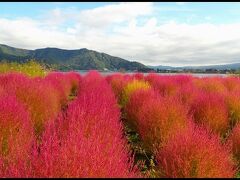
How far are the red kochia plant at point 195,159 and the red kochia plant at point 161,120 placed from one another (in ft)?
6.38

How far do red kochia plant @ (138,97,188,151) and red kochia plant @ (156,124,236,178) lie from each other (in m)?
1.95

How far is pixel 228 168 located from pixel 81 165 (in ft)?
7.11

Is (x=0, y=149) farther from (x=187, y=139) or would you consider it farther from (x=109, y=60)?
(x=109, y=60)

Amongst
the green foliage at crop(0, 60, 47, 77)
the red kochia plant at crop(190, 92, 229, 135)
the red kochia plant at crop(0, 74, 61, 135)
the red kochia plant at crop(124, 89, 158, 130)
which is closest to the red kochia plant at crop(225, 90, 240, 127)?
the red kochia plant at crop(190, 92, 229, 135)

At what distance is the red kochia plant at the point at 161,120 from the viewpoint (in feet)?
22.3

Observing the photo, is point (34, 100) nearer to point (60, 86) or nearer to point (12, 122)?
point (12, 122)

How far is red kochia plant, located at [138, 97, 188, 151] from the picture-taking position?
681 cm

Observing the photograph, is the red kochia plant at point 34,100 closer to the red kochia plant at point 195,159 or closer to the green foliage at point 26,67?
the red kochia plant at point 195,159

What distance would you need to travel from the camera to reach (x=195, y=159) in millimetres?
4305

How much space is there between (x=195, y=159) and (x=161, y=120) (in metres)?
2.57

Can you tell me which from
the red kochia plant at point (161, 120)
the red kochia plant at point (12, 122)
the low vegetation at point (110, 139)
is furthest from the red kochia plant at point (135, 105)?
the red kochia plant at point (12, 122)

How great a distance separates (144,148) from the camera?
754 centimetres

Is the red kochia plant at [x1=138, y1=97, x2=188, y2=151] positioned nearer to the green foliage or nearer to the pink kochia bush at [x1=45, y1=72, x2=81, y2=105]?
the pink kochia bush at [x1=45, y1=72, x2=81, y2=105]

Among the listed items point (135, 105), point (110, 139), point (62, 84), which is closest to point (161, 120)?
point (110, 139)
